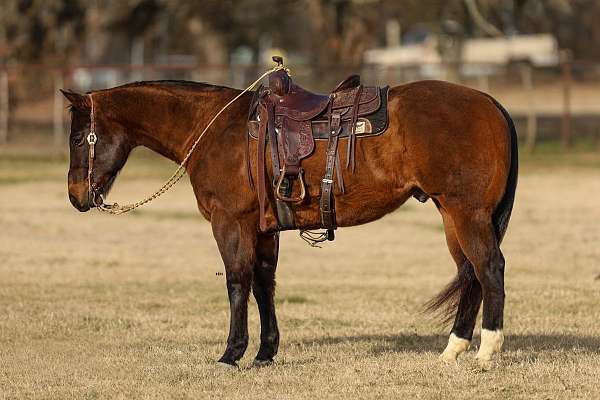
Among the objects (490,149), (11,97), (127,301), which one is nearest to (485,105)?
(490,149)

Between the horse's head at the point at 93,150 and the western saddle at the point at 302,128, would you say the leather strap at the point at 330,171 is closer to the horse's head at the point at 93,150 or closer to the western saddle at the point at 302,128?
the western saddle at the point at 302,128

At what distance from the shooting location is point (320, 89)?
3225cm

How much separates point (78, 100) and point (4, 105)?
24.9 metres

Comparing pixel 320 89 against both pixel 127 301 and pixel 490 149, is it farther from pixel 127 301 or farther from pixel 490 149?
pixel 490 149

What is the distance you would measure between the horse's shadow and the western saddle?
146 centimetres

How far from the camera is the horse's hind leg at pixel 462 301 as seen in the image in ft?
26.7

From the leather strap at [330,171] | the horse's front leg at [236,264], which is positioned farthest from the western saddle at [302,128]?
the horse's front leg at [236,264]

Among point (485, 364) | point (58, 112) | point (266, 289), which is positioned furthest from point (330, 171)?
point (58, 112)

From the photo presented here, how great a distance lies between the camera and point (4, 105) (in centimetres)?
3225

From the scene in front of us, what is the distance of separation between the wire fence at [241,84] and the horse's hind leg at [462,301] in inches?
852

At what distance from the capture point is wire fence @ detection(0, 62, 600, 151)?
31.2 meters

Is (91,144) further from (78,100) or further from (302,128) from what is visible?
(302,128)

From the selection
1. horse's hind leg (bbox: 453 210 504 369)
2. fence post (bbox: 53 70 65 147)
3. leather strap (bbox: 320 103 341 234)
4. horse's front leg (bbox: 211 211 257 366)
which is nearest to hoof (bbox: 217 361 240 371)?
horse's front leg (bbox: 211 211 257 366)

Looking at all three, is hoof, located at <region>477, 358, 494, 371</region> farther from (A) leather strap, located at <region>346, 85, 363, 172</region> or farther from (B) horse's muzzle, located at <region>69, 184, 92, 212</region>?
(B) horse's muzzle, located at <region>69, 184, 92, 212</region>
